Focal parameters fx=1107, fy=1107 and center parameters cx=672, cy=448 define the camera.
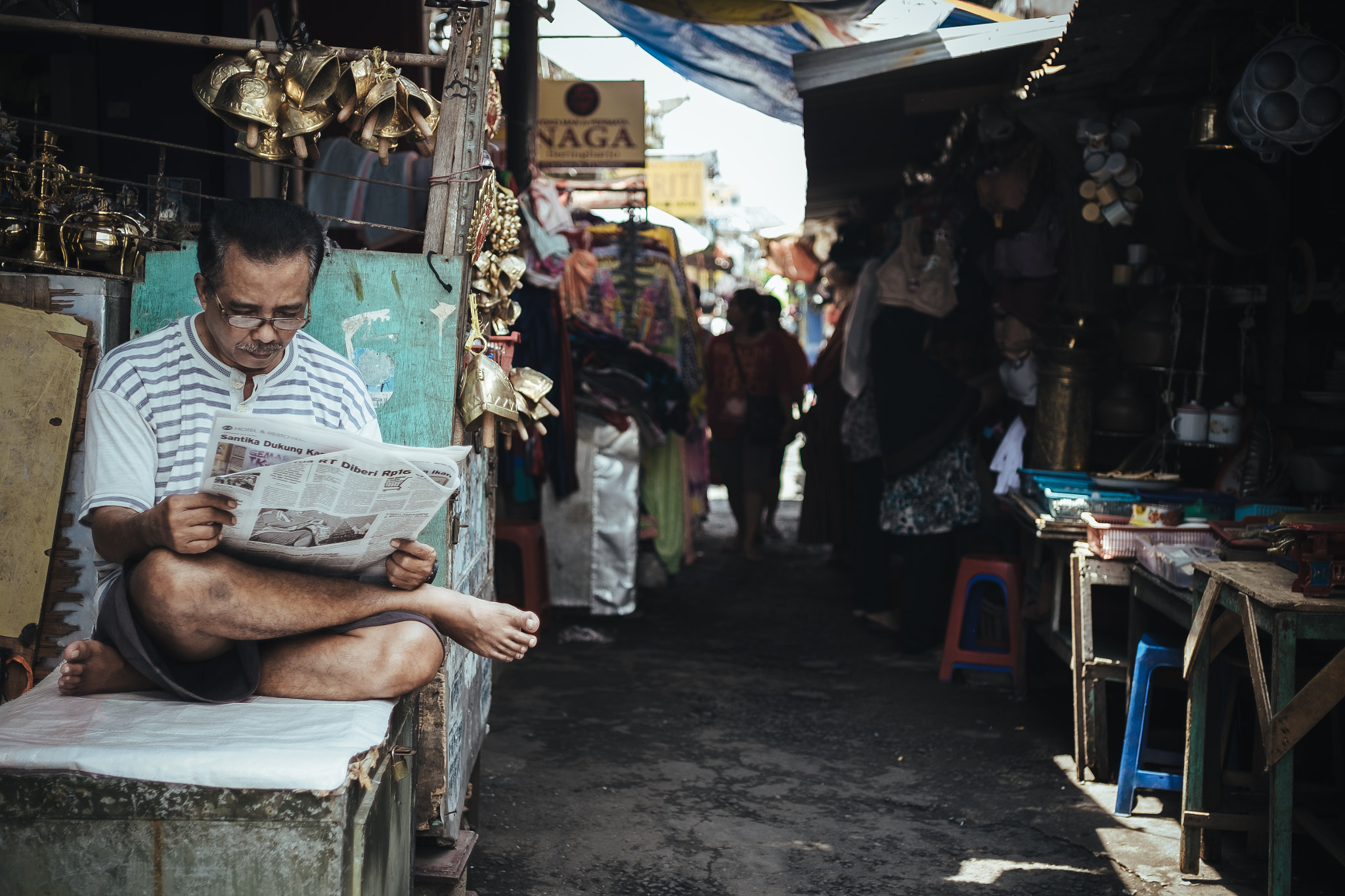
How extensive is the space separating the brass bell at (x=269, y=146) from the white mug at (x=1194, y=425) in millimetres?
3340

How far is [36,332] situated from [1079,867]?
10.1 ft

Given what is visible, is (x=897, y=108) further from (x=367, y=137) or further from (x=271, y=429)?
(x=271, y=429)

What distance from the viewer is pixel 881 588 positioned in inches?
242

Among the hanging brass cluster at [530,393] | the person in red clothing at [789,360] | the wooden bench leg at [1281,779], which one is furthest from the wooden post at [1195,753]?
the person in red clothing at [789,360]

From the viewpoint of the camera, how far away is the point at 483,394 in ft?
8.65

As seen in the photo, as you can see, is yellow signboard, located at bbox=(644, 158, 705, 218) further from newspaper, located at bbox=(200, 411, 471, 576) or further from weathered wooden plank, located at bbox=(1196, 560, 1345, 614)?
newspaper, located at bbox=(200, 411, 471, 576)

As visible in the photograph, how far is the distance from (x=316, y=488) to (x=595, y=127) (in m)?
6.69

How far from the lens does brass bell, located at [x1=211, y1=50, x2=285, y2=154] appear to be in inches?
97.1

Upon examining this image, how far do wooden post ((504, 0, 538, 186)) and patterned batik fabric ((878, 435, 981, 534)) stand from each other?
8.45ft

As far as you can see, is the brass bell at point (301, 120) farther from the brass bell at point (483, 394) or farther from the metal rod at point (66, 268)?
the brass bell at point (483, 394)

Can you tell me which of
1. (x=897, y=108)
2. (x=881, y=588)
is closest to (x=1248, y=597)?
(x=881, y=588)

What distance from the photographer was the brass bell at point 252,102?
2.47 m

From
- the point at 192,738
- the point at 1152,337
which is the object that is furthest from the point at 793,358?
the point at 192,738

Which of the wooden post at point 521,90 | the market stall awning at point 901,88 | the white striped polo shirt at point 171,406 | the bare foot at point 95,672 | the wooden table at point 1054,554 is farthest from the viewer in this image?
the wooden post at point 521,90
